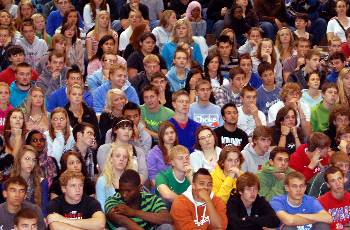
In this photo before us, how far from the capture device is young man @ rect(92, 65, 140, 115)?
1585 cm

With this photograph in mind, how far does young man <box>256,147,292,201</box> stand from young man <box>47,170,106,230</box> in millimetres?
2185

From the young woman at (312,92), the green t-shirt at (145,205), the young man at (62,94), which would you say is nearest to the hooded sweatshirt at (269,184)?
the green t-shirt at (145,205)

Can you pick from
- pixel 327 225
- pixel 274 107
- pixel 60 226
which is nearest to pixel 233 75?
pixel 274 107

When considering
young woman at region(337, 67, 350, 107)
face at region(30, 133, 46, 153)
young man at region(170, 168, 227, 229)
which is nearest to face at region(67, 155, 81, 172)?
face at region(30, 133, 46, 153)

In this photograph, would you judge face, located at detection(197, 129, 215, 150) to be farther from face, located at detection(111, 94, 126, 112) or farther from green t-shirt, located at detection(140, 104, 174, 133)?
face, located at detection(111, 94, 126, 112)

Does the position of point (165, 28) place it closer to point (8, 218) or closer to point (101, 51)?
point (101, 51)

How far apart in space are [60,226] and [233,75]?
190 inches

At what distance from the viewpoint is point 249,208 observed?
12930 millimetres

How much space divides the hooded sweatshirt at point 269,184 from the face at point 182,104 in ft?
5.42

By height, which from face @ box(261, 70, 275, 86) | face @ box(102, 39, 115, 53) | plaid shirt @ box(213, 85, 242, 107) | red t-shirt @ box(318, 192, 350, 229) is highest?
face @ box(102, 39, 115, 53)

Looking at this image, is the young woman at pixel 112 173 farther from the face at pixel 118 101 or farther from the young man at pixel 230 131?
the young man at pixel 230 131

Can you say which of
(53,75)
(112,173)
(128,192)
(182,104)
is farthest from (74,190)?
(53,75)

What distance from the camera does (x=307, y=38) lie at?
19500 mm

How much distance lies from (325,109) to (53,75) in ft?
12.4
